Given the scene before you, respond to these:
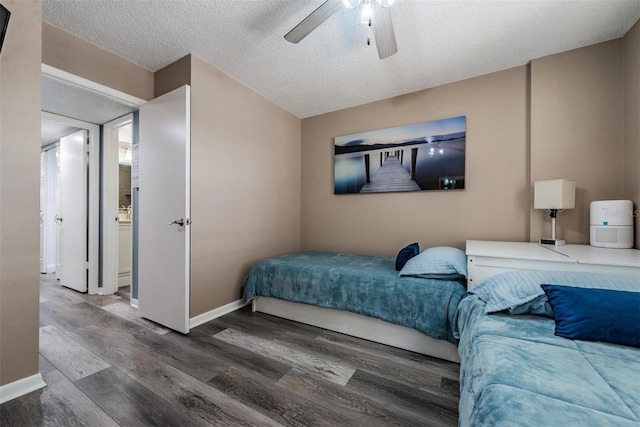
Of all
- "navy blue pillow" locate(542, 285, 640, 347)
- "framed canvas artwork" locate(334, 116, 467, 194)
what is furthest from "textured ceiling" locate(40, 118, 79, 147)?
"navy blue pillow" locate(542, 285, 640, 347)

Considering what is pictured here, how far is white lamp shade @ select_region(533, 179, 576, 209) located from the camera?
6.59 ft

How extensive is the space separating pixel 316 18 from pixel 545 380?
2.09 metres

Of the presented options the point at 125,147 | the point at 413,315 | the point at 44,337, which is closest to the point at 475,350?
the point at 413,315

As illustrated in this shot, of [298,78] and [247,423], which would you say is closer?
[247,423]

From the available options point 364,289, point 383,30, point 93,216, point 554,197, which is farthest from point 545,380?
point 93,216

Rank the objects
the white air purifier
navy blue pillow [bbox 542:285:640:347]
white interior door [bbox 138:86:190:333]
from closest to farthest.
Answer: navy blue pillow [bbox 542:285:640:347] < the white air purifier < white interior door [bbox 138:86:190:333]

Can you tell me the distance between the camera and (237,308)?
2787 mm

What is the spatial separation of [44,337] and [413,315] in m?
3.14

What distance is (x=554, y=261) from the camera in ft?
5.25

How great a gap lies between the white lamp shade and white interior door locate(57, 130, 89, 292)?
16.9 ft

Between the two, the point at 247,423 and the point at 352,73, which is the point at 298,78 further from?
the point at 247,423

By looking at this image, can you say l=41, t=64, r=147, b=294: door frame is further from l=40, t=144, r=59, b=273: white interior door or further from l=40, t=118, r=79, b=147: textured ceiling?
l=40, t=144, r=59, b=273: white interior door

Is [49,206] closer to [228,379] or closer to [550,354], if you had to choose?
[228,379]

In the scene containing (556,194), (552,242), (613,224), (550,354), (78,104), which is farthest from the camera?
(78,104)
